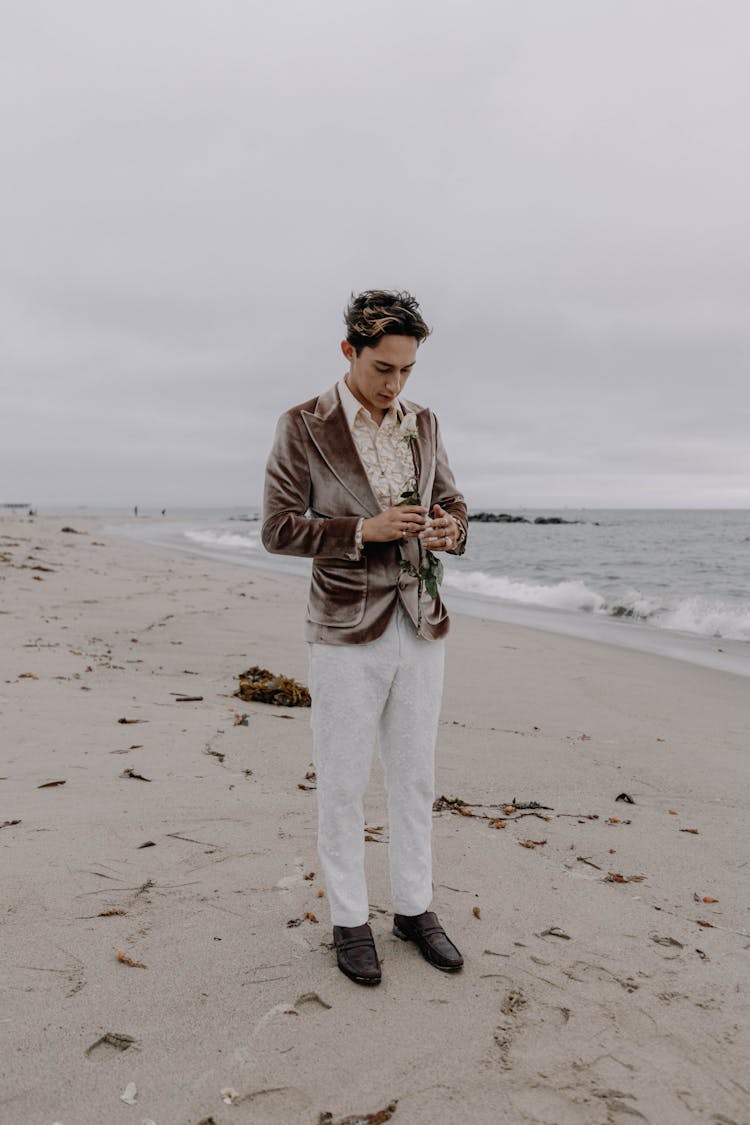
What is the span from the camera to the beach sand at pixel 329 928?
6.95 ft

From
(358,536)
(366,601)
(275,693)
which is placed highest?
(358,536)

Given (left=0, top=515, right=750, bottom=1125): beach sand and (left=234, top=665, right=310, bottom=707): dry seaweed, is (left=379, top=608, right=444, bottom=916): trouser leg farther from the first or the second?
Answer: (left=234, top=665, right=310, bottom=707): dry seaweed

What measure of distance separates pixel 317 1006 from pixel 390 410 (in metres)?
2.06

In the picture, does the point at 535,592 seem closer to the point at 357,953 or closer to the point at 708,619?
the point at 708,619

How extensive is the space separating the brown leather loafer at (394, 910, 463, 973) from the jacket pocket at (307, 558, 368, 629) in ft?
3.79

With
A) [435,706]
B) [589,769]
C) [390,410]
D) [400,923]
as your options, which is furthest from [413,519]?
[589,769]

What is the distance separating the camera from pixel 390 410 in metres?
2.88

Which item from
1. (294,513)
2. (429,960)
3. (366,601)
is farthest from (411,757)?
(294,513)

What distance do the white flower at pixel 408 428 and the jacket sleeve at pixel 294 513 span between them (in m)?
0.38

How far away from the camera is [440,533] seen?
2637 mm

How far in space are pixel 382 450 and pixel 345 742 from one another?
3.50 ft

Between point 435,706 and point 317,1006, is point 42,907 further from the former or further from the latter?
point 435,706

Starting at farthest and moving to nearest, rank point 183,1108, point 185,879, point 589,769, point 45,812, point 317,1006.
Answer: point 589,769 < point 45,812 < point 185,879 < point 317,1006 < point 183,1108

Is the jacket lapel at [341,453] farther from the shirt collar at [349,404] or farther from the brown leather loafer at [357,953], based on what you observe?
the brown leather loafer at [357,953]
